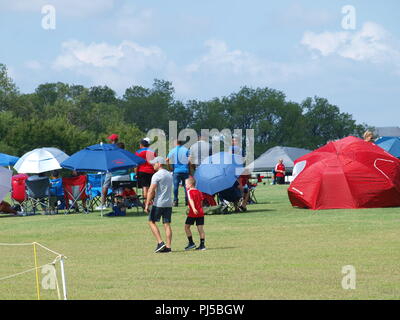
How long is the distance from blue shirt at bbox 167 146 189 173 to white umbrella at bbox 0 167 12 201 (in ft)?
15.4

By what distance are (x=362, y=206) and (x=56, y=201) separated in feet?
30.6

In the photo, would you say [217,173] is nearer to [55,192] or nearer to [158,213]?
[55,192]

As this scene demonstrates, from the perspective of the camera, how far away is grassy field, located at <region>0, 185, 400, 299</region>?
36.2ft

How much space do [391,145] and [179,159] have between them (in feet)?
53.6

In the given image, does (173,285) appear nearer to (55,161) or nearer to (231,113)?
(55,161)

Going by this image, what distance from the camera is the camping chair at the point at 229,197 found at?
78.0 feet

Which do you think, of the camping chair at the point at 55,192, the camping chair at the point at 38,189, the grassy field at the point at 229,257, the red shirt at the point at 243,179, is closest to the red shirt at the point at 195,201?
the grassy field at the point at 229,257

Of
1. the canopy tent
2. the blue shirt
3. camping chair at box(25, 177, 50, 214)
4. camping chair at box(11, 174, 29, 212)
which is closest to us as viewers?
the blue shirt

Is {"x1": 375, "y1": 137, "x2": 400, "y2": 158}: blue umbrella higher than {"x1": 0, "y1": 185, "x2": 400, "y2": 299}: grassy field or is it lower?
higher

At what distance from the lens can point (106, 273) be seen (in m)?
12.9

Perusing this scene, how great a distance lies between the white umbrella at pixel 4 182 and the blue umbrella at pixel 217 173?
5933 mm

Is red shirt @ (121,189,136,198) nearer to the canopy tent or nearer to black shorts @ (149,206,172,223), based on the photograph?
black shorts @ (149,206,172,223)

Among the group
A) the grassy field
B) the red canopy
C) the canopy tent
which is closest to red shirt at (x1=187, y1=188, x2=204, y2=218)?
the grassy field
